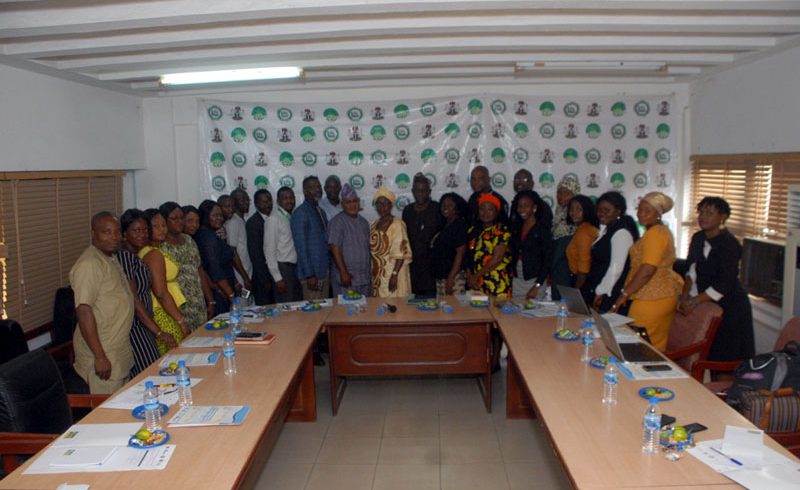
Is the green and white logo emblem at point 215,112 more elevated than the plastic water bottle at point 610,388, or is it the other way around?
the green and white logo emblem at point 215,112

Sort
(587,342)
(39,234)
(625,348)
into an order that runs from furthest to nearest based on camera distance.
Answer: (39,234)
(625,348)
(587,342)

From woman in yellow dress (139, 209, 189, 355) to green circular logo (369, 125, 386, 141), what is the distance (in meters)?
2.80

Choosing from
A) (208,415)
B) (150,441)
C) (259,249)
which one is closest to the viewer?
A: (150,441)

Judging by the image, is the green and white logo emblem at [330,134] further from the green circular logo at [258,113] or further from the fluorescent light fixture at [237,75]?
the fluorescent light fixture at [237,75]

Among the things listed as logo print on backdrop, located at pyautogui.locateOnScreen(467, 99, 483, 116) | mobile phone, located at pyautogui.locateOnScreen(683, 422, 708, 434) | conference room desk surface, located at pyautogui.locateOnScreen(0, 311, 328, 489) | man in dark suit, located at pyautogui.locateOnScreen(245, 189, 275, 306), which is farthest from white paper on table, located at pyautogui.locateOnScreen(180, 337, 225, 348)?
logo print on backdrop, located at pyautogui.locateOnScreen(467, 99, 483, 116)

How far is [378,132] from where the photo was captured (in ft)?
21.0

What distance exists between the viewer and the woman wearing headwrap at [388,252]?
17.2 feet

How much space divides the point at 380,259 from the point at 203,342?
196 centimetres

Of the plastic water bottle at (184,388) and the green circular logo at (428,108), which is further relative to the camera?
the green circular logo at (428,108)

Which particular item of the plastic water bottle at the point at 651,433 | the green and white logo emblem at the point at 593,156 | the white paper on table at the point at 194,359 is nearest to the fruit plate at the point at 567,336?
the plastic water bottle at the point at 651,433

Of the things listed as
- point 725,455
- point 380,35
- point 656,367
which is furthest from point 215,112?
point 725,455

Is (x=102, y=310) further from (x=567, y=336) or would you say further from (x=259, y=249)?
(x=567, y=336)

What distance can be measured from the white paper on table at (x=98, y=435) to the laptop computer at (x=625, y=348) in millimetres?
2278

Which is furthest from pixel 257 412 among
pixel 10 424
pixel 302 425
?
pixel 302 425
